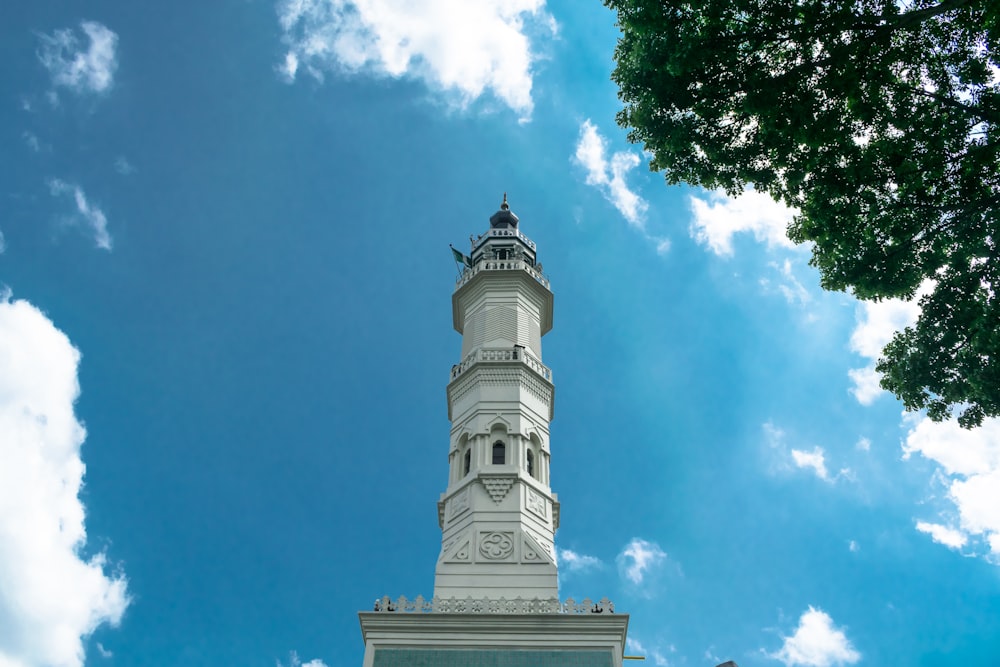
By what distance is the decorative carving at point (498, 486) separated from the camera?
25.1 metres

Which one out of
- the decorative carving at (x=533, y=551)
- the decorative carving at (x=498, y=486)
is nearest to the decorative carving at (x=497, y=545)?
the decorative carving at (x=533, y=551)

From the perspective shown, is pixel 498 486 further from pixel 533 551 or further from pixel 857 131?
pixel 857 131

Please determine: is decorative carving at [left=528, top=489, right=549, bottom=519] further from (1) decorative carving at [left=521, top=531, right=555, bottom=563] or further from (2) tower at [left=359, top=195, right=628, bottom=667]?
(1) decorative carving at [left=521, top=531, right=555, bottom=563]

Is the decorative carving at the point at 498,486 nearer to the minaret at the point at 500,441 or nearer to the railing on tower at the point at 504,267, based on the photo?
the minaret at the point at 500,441

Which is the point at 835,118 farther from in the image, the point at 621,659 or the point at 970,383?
the point at 621,659

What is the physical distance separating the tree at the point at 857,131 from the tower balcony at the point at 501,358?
1310cm

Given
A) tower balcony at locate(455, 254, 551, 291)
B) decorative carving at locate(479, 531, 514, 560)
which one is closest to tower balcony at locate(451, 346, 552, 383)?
tower balcony at locate(455, 254, 551, 291)

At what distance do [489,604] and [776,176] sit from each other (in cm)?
1264

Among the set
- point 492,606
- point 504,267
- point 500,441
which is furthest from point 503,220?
point 492,606

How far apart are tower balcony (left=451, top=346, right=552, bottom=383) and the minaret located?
0.13 ft

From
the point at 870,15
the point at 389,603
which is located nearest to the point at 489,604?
the point at 389,603

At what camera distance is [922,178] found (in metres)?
14.8

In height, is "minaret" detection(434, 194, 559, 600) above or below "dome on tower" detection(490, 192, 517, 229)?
below

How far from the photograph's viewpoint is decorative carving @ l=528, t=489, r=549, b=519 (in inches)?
994
